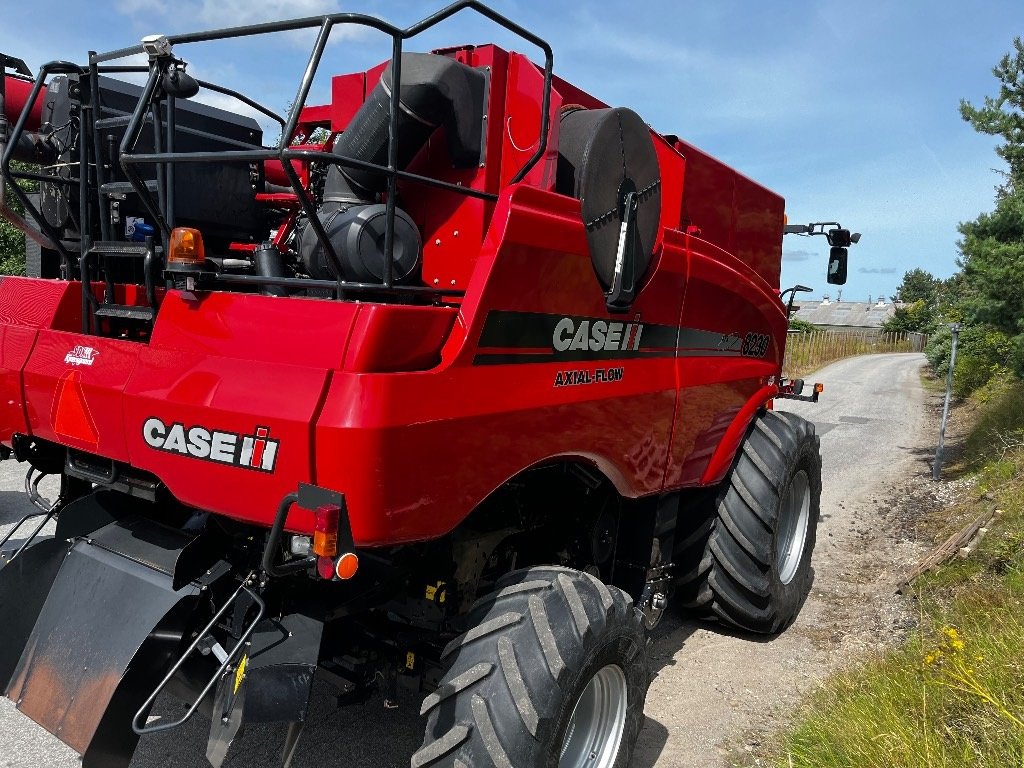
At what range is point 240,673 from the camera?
2273 millimetres

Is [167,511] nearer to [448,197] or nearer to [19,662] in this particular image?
[19,662]

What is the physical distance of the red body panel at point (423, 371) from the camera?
2.13 m

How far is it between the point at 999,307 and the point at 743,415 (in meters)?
5.95

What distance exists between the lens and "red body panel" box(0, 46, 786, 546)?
213cm

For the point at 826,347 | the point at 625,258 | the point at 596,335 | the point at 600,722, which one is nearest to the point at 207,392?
the point at 596,335

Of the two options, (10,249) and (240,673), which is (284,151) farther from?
(10,249)

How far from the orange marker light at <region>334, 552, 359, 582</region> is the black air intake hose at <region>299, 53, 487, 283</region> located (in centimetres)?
90

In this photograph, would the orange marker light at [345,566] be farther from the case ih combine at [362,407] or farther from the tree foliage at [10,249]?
the tree foliage at [10,249]

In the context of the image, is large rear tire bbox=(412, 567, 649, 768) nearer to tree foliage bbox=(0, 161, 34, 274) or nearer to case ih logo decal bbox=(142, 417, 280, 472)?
case ih logo decal bbox=(142, 417, 280, 472)

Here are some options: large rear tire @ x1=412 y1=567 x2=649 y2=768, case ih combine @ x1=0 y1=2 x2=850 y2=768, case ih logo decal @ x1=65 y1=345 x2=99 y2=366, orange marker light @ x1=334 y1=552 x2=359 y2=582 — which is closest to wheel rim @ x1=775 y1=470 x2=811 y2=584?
case ih combine @ x1=0 y1=2 x2=850 y2=768

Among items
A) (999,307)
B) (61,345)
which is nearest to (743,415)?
(61,345)

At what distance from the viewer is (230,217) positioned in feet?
11.4

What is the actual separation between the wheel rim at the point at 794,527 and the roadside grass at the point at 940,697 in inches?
30.4

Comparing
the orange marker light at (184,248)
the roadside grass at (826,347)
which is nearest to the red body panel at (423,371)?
the orange marker light at (184,248)
